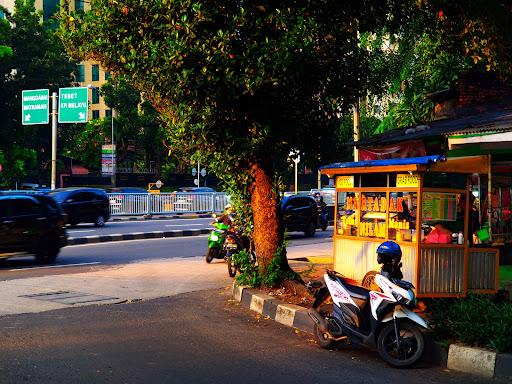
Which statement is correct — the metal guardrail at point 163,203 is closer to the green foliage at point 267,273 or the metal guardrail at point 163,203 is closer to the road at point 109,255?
the road at point 109,255

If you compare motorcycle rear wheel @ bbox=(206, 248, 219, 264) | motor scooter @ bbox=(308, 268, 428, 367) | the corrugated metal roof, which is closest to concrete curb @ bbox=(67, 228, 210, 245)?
motorcycle rear wheel @ bbox=(206, 248, 219, 264)

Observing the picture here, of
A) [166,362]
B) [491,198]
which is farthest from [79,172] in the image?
[166,362]

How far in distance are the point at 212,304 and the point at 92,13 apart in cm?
476

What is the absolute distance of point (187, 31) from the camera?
8.91m

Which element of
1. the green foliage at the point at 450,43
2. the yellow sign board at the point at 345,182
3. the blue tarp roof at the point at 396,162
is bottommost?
the yellow sign board at the point at 345,182

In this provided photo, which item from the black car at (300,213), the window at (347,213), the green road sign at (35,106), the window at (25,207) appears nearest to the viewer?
the window at (347,213)

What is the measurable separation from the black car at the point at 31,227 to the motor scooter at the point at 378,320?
9.44 meters

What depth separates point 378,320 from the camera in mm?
6836

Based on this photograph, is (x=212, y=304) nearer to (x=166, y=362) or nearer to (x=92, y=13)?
(x=166, y=362)

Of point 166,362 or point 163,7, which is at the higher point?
point 163,7

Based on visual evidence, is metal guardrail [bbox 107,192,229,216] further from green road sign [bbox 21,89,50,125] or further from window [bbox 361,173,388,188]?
window [bbox 361,173,388,188]

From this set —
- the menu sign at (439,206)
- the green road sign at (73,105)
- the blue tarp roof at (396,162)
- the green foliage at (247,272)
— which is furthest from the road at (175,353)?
the green road sign at (73,105)

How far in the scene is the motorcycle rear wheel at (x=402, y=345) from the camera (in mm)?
6633

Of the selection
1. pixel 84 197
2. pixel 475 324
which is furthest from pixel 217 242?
pixel 84 197
